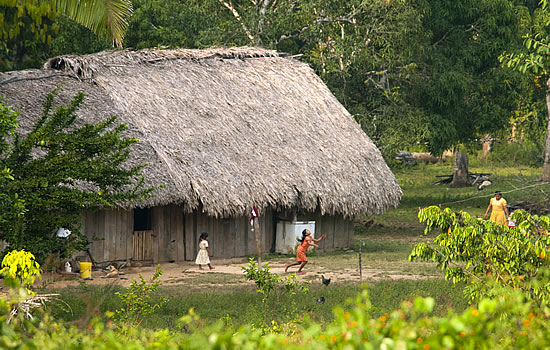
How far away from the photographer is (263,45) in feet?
74.0

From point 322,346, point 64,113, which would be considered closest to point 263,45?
point 64,113

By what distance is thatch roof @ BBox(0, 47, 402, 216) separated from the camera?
50.9 feet

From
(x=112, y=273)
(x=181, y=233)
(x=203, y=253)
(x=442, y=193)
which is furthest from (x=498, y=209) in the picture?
(x=442, y=193)

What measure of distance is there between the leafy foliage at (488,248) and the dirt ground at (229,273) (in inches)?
183

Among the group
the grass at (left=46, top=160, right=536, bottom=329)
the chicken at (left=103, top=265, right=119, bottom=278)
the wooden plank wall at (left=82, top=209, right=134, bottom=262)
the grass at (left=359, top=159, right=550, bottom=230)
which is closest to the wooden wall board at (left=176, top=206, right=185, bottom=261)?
the wooden plank wall at (left=82, top=209, right=134, bottom=262)

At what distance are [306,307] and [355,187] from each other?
22.5 feet

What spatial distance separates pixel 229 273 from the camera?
49.9ft

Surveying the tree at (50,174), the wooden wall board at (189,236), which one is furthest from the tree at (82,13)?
the wooden wall board at (189,236)

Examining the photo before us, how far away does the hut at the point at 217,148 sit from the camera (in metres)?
15.4

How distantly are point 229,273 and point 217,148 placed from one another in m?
2.69

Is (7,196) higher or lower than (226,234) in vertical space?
higher

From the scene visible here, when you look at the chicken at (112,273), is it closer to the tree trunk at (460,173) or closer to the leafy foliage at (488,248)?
the leafy foliage at (488,248)

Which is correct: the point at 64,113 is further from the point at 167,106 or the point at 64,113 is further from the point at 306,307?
the point at 167,106

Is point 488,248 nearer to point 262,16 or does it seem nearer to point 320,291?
point 320,291
